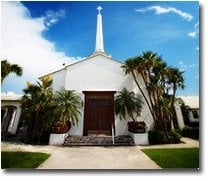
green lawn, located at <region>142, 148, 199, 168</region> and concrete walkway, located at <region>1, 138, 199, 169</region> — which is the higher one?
green lawn, located at <region>142, 148, 199, 168</region>

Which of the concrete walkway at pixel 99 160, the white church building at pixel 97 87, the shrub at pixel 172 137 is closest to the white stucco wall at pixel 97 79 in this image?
the white church building at pixel 97 87

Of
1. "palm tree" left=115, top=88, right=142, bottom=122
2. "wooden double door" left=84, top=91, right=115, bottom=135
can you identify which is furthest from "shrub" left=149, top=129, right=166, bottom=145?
"wooden double door" left=84, top=91, right=115, bottom=135

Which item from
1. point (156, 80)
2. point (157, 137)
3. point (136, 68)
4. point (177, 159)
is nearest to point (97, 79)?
point (136, 68)

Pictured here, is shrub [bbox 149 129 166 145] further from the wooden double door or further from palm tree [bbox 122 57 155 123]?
the wooden double door

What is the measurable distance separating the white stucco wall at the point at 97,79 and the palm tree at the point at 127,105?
29cm

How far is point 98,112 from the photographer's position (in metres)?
9.88

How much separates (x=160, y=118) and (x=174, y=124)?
1647 mm

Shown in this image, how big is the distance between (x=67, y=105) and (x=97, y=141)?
212 centimetres

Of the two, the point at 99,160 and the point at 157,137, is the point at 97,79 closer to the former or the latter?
the point at 157,137

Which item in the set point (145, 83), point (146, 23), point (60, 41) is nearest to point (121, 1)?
point (146, 23)

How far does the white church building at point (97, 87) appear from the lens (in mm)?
9719

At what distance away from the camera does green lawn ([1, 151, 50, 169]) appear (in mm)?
5438

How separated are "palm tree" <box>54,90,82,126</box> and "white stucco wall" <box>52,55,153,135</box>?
356 mm

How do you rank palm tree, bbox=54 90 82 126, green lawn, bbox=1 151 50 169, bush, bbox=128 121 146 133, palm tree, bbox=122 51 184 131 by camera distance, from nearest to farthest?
green lawn, bbox=1 151 50 169
palm tree, bbox=122 51 184 131
bush, bbox=128 121 146 133
palm tree, bbox=54 90 82 126
